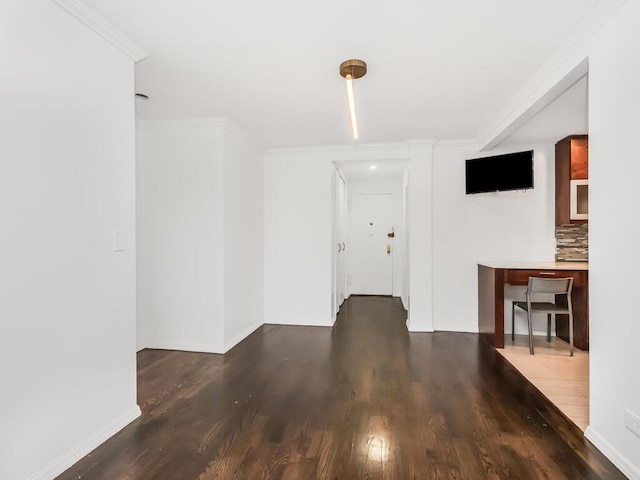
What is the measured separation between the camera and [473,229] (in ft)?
13.3

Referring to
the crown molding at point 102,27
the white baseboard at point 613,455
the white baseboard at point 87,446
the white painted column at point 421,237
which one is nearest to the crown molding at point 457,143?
the white painted column at point 421,237

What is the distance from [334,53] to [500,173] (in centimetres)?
247

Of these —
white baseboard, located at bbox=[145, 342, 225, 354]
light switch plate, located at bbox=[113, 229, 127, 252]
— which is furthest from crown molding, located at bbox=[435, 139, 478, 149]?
light switch plate, located at bbox=[113, 229, 127, 252]

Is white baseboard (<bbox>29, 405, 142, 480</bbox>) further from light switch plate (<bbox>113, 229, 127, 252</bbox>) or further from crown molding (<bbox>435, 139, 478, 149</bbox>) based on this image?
crown molding (<bbox>435, 139, 478, 149</bbox>)

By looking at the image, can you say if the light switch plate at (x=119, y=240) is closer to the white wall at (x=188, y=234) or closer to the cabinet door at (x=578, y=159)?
the white wall at (x=188, y=234)

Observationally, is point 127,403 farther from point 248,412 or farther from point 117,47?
point 117,47

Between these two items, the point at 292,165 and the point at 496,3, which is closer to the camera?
the point at 496,3

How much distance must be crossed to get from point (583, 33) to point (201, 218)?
314 centimetres

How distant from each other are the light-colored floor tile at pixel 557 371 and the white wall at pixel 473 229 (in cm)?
48

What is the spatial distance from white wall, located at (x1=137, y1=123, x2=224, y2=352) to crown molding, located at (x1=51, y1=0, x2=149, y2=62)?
1.20m

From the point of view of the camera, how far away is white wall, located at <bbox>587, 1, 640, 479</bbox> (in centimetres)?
153

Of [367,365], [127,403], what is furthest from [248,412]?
[367,365]

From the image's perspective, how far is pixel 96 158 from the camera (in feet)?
6.02

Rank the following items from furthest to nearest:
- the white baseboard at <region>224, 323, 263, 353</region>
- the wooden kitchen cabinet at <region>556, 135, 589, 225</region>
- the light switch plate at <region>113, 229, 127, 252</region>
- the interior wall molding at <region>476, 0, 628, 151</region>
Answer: the wooden kitchen cabinet at <region>556, 135, 589, 225</region> → the white baseboard at <region>224, 323, 263, 353</region> → the light switch plate at <region>113, 229, 127, 252</region> → the interior wall molding at <region>476, 0, 628, 151</region>
